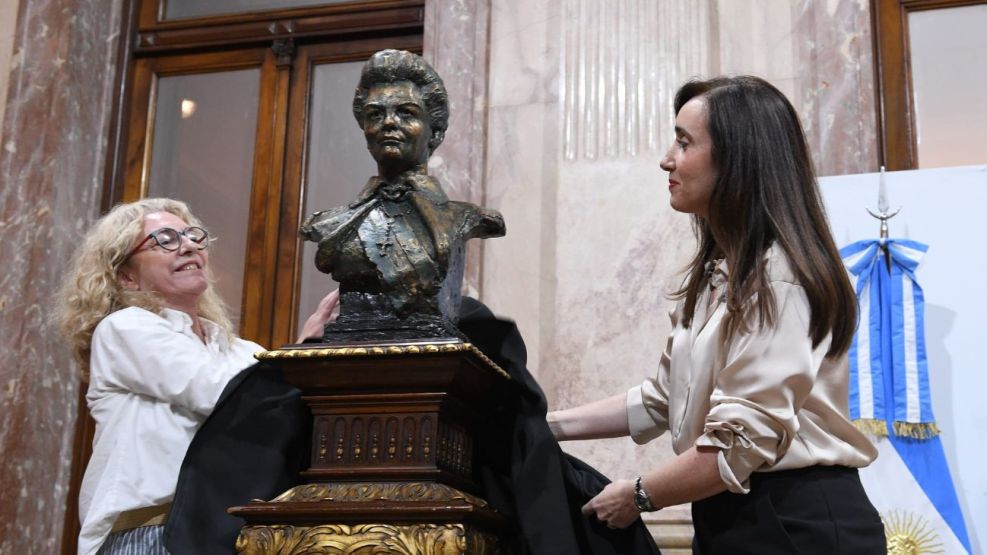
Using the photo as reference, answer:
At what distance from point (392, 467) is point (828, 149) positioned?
259 cm

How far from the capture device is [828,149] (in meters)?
4.32

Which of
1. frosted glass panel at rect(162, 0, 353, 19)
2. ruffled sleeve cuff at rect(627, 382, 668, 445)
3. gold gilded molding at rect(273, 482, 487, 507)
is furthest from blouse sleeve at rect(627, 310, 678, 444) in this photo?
frosted glass panel at rect(162, 0, 353, 19)

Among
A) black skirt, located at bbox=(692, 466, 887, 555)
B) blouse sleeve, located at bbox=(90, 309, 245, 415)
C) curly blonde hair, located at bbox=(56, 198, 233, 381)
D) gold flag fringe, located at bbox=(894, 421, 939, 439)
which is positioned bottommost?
black skirt, located at bbox=(692, 466, 887, 555)

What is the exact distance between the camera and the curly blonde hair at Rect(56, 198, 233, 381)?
128 inches

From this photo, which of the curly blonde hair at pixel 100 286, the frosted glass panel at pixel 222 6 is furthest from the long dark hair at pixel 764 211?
the frosted glass panel at pixel 222 6

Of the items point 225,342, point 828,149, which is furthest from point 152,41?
point 828,149

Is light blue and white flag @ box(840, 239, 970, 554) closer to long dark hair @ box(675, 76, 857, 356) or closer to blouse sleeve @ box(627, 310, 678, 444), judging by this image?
blouse sleeve @ box(627, 310, 678, 444)

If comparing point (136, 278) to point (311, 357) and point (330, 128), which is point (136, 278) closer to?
point (311, 357)

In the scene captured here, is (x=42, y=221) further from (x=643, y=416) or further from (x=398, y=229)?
(x=643, y=416)

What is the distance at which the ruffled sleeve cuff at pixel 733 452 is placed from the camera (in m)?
2.14

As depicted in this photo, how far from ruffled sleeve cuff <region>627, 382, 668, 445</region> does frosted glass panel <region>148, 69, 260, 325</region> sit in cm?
282

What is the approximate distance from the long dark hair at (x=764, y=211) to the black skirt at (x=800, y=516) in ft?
0.83

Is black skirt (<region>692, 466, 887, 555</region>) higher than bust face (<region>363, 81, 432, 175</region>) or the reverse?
the reverse

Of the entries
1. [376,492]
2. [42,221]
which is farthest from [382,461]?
[42,221]
